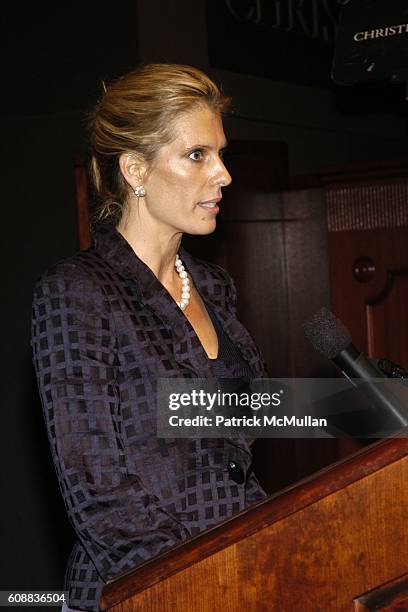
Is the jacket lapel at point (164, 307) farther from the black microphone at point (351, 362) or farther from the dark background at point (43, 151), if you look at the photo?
the dark background at point (43, 151)

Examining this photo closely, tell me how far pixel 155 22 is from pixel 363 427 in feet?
7.10

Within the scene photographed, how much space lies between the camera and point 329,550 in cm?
95

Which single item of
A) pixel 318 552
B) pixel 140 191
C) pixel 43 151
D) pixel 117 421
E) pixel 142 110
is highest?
pixel 43 151

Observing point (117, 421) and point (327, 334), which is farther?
point (117, 421)

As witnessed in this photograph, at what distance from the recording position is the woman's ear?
1.82 metres

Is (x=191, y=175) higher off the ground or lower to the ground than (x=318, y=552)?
higher

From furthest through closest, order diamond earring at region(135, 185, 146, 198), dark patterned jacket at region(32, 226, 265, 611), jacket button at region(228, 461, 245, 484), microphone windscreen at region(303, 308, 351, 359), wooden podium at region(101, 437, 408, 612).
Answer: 1. diamond earring at region(135, 185, 146, 198)
2. jacket button at region(228, 461, 245, 484)
3. dark patterned jacket at region(32, 226, 265, 611)
4. microphone windscreen at region(303, 308, 351, 359)
5. wooden podium at region(101, 437, 408, 612)

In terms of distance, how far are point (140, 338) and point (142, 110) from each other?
420 mm

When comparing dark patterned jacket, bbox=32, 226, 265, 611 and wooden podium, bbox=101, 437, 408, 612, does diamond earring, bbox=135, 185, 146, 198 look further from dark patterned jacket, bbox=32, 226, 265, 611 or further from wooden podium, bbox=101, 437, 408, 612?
wooden podium, bbox=101, 437, 408, 612

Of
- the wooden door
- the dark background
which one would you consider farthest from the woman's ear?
the wooden door

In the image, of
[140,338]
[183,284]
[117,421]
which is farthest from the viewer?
[183,284]

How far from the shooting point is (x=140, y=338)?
5.34ft

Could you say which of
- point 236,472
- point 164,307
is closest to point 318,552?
point 236,472

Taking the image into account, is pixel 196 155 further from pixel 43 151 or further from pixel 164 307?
pixel 43 151
